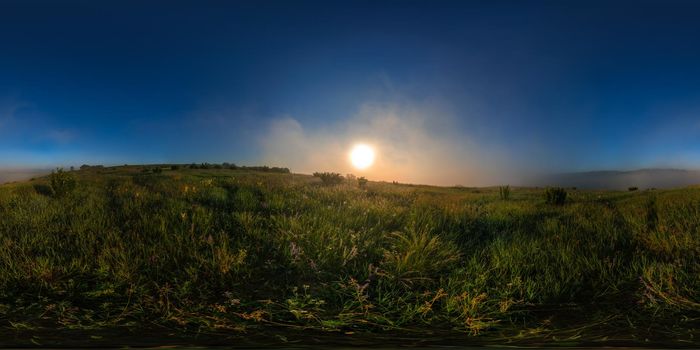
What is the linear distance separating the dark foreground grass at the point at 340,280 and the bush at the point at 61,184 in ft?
6.94

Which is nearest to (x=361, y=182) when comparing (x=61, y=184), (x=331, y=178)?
(x=331, y=178)

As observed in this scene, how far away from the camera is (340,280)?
365cm

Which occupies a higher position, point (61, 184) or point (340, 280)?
point (61, 184)

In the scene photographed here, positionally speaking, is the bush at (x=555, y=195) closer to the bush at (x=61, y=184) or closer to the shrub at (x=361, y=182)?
the shrub at (x=361, y=182)

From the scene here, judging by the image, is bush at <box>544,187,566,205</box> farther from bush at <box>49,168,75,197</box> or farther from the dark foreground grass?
bush at <box>49,168,75,197</box>

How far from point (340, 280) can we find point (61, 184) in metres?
6.86

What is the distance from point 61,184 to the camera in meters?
7.84

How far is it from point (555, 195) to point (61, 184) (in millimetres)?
9600

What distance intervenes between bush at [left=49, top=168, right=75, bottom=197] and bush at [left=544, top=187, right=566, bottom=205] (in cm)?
930

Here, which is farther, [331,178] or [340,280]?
[331,178]

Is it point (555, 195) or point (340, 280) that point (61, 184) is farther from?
point (555, 195)

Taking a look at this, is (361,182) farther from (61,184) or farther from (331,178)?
(61,184)

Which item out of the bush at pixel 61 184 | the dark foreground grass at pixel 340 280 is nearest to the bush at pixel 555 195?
the dark foreground grass at pixel 340 280

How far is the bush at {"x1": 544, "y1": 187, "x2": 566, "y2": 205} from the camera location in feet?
27.0
